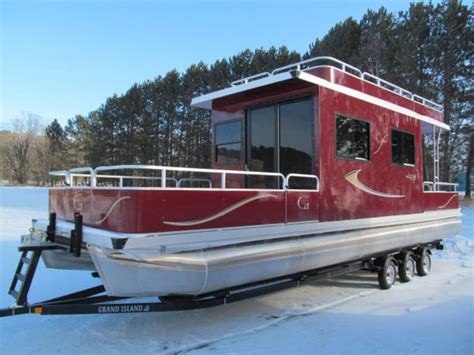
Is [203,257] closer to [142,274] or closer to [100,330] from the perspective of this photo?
[142,274]

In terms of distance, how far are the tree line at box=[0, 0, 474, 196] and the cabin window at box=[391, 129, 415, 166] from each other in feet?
47.7

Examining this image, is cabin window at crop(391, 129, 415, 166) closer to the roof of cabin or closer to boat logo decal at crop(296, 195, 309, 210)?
the roof of cabin

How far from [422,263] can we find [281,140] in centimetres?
402

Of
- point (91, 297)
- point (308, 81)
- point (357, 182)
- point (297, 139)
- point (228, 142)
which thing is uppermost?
point (308, 81)

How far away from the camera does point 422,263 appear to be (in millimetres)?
8023

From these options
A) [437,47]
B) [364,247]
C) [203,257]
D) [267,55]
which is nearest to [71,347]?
[203,257]

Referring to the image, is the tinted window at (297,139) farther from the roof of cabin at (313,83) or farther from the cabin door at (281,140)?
the roof of cabin at (313,83)

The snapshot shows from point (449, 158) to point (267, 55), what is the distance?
13.2m

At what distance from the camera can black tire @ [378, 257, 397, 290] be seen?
6926mm

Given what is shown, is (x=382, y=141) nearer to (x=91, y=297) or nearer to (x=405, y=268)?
(x=405, y=268)

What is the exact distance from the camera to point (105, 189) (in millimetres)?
4238

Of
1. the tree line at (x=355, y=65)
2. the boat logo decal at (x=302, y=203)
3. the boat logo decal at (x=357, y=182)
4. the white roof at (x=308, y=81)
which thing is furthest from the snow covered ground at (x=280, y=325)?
the tree line at (x=355, y=65)

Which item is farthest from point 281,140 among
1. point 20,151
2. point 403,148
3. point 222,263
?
point 20,151

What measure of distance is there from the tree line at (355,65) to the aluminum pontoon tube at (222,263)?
57.4ft
